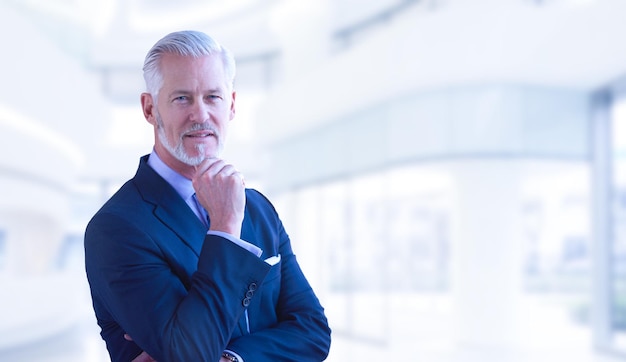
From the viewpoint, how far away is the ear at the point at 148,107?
159cm

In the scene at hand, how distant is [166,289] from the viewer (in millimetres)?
1365

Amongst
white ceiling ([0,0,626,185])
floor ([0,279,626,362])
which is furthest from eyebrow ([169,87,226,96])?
floor ([0,279,626,362])

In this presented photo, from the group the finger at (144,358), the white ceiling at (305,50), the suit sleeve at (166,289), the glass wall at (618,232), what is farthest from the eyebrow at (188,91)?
the glass wall at (618,232)

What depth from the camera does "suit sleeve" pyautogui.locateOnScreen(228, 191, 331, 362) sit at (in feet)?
5.18

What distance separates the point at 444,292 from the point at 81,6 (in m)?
15.2

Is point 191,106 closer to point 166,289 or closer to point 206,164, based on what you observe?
point 206,164

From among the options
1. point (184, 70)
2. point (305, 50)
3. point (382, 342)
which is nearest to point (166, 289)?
point (184, 70)

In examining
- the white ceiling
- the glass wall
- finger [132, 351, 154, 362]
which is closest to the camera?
finger [132, 351, 154, 362]

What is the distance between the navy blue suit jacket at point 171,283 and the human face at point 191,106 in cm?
11

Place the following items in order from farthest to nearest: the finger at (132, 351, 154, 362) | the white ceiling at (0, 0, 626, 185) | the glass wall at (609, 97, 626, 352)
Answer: the glass wall at (609, 97, 626, 352) < the white ceiling at (0, 0, 626, 185) < the finger at (132, 351, 154, 362)

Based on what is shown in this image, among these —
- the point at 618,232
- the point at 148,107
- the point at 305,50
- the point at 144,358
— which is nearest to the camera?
the point at 144,358

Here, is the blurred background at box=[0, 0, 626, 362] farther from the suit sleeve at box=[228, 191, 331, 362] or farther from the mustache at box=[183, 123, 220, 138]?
the mustache at box=[183, 123, 220, 138]

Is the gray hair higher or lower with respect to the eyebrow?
higher

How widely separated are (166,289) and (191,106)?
17.6 inches
